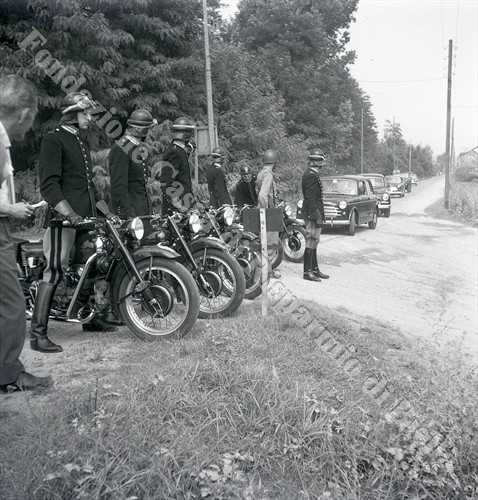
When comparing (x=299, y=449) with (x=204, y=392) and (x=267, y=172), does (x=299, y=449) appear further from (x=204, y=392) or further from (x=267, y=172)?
(x=267, y=172)

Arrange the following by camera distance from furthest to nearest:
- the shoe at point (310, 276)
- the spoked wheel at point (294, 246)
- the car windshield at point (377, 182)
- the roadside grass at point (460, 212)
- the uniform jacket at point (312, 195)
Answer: the car windshield at point (377, 182), the roadside grass at point (460, 212), the spoked wheel at point (294, 246), the shoe at point (310, 276), the uniform jacket at point (312, 195)

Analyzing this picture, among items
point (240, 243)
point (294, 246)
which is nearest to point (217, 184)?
point (240, 243)

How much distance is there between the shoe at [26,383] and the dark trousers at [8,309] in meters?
0.12

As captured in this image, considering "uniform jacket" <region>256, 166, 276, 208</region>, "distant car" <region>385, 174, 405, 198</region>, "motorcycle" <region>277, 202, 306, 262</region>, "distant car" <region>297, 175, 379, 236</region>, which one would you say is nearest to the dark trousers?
"uniform jacket" <region>256, 166, 276, 208</region>

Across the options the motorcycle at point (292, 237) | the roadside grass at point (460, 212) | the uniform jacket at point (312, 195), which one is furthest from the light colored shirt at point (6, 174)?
the roadside grass at point (460, 212)

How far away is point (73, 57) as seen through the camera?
593 inches

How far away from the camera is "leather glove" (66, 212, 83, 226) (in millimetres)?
4805

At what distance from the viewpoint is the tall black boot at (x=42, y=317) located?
503cm

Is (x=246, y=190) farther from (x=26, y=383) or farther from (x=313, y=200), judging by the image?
(x=26, y=383)

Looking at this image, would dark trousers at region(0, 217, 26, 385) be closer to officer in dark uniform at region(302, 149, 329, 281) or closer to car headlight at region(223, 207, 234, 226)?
car headlight at region(223, 207, 234, 226)

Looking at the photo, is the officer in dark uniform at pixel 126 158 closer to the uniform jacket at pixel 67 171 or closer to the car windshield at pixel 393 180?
the uniform jacket at pixel 67 171

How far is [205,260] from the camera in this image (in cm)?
611

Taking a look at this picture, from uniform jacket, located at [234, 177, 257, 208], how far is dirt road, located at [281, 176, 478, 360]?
4.52 ft

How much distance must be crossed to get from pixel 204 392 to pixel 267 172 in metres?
5.54
